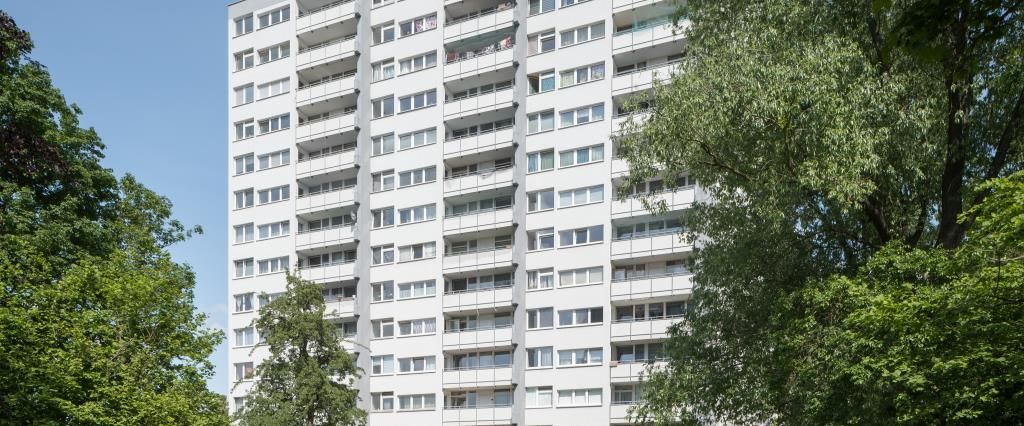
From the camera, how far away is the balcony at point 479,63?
6700 cm

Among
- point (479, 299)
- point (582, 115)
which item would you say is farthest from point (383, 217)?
point (582, 115)

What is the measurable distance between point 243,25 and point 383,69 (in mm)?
13373

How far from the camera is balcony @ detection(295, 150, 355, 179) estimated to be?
71.4 m

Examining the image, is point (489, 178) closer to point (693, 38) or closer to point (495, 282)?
point (495, 282)

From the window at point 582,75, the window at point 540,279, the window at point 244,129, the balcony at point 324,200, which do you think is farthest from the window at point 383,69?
the window at point 540,279

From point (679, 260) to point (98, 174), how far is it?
3396cm

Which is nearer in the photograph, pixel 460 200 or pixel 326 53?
pixel 460 200

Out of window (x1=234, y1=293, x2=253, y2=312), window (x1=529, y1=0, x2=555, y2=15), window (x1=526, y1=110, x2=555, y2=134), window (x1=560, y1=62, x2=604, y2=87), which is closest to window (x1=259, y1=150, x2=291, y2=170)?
window (x1=234, y1=293, x2=253, y2=312)

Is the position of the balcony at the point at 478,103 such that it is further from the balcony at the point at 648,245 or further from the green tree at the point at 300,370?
the green tree at the point at 300,370

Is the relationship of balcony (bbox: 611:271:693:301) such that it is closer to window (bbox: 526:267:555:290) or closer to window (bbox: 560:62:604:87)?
window (bbox: 526:267:555:290)

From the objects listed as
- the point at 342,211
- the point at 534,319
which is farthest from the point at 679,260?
the point at 342,211

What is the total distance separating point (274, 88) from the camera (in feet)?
248

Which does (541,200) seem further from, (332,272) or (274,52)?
(274,52)

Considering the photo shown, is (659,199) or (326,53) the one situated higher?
(326,53)
